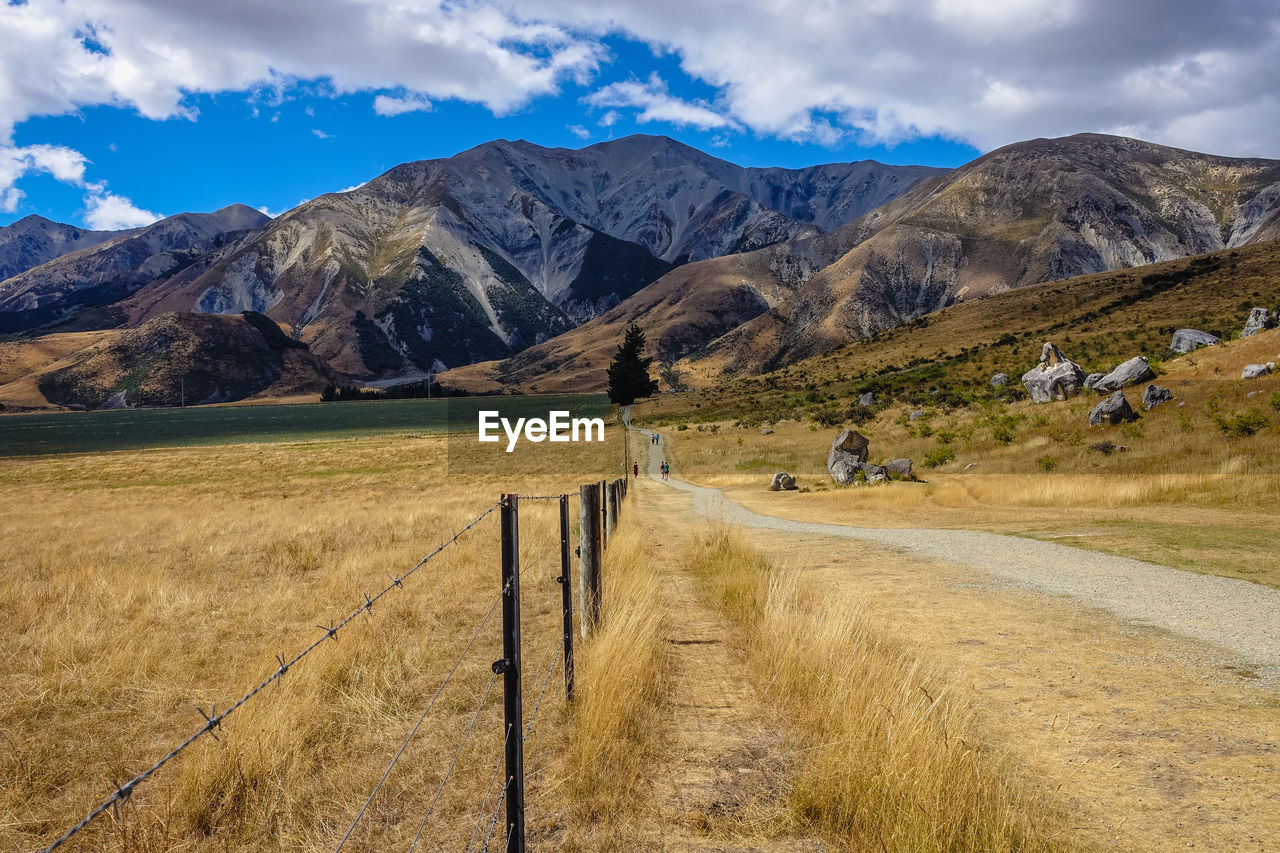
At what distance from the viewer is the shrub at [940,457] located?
32.8 metres

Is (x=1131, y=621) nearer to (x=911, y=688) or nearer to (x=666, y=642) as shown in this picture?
(x=911, y=688)

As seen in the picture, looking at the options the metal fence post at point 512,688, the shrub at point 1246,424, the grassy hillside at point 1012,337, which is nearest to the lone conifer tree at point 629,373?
the grassy hillside at point 1012,337

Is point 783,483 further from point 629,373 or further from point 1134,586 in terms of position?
point 629,373

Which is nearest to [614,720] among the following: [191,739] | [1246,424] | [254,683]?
[254,683]

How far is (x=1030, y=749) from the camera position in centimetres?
518

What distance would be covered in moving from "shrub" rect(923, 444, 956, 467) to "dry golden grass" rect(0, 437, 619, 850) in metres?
23.2

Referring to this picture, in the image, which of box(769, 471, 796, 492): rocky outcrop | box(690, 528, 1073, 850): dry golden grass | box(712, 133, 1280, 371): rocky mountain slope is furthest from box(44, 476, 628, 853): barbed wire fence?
box(712, 133, 1280, 371): rocky mountain slope

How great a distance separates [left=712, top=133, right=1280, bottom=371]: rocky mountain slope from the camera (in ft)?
543

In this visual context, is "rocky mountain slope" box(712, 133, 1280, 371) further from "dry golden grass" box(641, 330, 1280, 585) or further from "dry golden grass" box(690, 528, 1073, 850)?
"dry golden grass" box(690, 528, 1073, 850)

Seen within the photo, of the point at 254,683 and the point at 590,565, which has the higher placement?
the point at 590,565

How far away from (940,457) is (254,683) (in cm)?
3278

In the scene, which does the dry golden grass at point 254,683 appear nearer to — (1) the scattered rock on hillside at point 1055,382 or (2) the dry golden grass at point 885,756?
(2) the dry golden grass at point 885,756

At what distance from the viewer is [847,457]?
3344 centimetres

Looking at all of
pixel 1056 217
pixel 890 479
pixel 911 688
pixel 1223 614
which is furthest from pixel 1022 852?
pixel 1056 217
